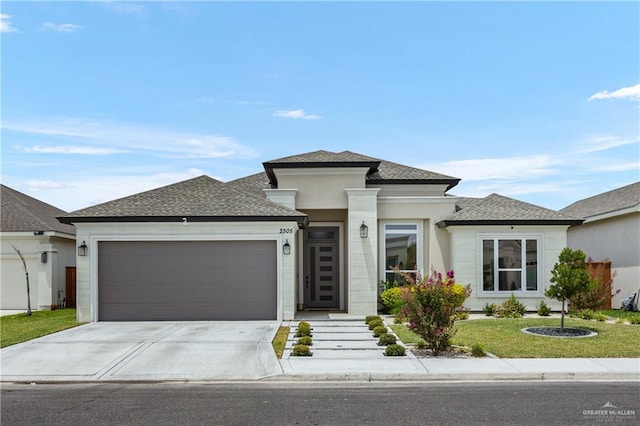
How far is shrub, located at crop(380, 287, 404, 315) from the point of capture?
57.3ft

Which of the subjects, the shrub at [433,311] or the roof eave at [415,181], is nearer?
the shrub at [433,311]

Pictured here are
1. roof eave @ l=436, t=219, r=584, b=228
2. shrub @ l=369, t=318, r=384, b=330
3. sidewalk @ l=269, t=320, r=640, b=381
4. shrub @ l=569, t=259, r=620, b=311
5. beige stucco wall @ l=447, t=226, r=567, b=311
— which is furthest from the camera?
beige stucco wall @ l=447, t=226, r=567, b=311

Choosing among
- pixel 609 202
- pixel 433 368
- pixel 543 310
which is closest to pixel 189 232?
pixel 433 368

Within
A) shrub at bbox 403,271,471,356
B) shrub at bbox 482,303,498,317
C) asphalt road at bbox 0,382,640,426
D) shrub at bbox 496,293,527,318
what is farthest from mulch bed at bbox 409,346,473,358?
shrub at bbox 482,303,498,317

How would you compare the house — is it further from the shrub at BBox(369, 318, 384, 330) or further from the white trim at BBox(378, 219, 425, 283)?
the shrub at BBox(369, 318, 384, 330)

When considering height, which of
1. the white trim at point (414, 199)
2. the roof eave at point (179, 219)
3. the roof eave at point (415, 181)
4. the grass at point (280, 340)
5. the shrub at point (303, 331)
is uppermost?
the roof eave at point (415, 181)

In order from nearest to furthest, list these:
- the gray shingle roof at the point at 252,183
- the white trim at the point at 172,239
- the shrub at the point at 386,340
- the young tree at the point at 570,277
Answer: the shrub at the point at 386,340
the young tree at the point at 570,277
the white trim at the point at 172,239
the gray shingle roof at the point at 252,183

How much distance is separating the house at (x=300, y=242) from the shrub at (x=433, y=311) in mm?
5515

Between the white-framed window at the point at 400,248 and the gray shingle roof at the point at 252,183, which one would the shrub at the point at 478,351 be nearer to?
the white-framed window at the point at 400,248

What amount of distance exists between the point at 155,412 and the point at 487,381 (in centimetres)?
538

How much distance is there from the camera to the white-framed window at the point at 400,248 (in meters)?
19.1

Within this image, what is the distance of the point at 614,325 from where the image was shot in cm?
1537

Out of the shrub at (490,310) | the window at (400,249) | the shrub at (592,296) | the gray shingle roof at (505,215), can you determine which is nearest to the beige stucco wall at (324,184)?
→ the window at (400,249)

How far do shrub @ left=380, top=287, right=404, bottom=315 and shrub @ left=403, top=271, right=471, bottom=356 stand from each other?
5723mm
